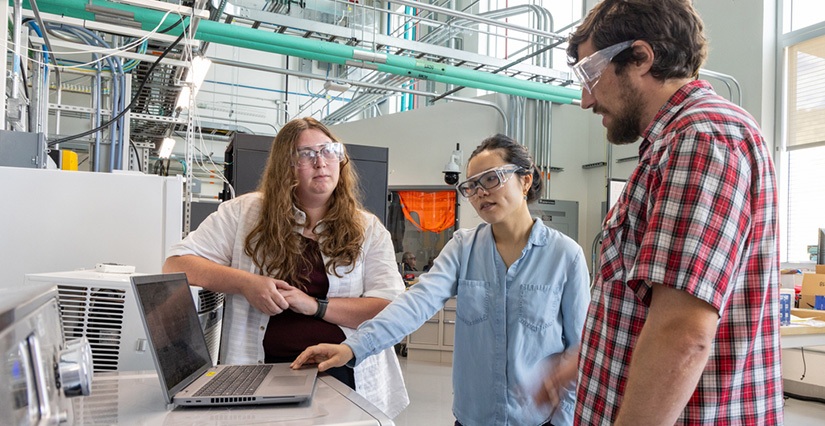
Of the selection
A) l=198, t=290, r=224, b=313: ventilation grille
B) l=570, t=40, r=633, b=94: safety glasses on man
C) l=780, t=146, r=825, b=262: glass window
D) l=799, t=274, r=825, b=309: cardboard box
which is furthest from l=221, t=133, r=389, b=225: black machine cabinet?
l=780, t=146, r=825, b=262: glass window

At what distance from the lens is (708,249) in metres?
0.75

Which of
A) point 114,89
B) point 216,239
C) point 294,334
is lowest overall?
point 294,334

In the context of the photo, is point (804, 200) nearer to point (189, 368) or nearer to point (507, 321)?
point (507, 321)

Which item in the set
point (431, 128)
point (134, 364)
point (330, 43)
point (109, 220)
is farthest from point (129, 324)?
point (431, 128)

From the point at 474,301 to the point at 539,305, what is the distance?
0.17 metres

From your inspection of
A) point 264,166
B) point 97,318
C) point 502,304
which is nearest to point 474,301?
point 502,304

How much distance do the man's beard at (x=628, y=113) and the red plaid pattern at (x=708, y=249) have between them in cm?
5

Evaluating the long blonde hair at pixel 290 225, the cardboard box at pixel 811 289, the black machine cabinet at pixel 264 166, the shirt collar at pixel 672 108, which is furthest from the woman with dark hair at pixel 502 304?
the cardboard box at pixel 811 289

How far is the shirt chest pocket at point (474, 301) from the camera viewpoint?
1486 mm

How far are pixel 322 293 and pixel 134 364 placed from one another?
48cm

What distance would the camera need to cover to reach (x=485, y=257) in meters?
1.54

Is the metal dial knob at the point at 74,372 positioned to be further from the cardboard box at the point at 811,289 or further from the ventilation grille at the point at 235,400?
the cardboard box at the point at 811,289

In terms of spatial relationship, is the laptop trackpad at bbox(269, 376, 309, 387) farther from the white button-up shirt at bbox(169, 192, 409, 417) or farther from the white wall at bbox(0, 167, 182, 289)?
the white wall at bbox(0, 167, 182, 289)

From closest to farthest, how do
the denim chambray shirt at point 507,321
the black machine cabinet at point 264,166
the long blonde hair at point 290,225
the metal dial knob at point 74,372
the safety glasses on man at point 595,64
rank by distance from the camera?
the metal dial knob at point 74,372
the safety glasses on man at point 595,64
the denim chambray shirt at point 507,321
the long blonde hair at point 290,225
the black machine cabinet at point 264,166
